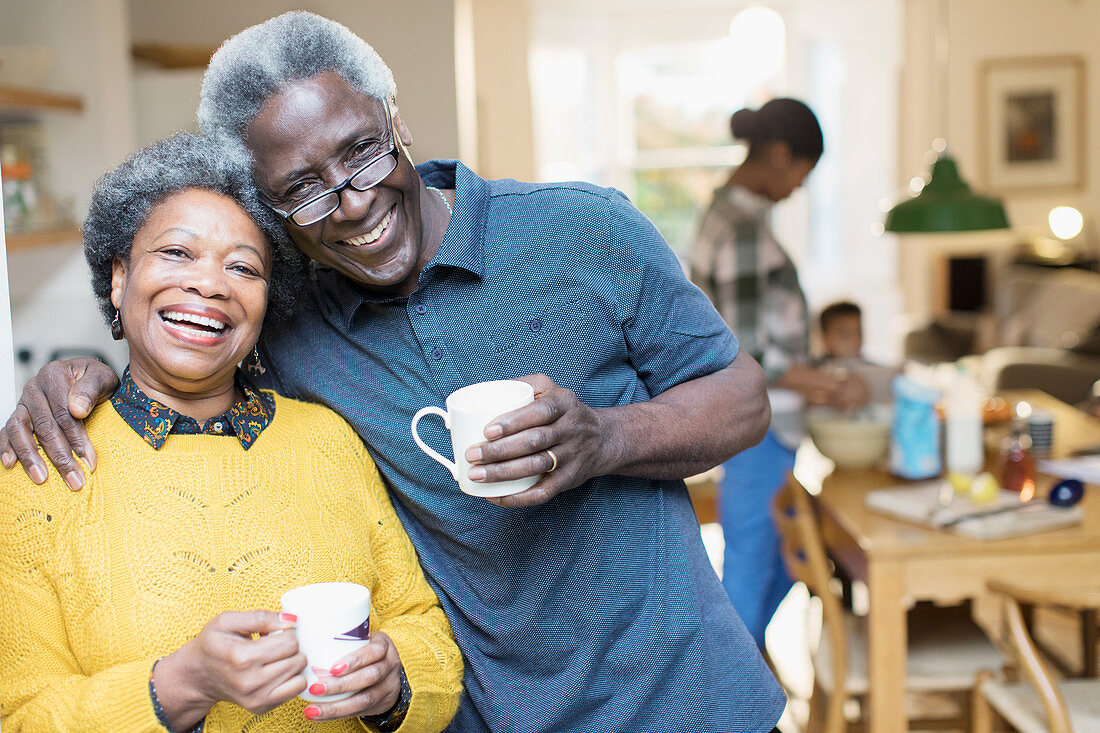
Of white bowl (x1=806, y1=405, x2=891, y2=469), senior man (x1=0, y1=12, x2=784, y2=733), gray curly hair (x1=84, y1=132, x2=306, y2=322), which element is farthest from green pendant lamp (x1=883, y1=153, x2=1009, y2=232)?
gray curly hair (x1=84, y1=132, x2=306, y2=322)

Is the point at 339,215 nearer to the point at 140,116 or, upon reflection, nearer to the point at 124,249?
the point at 124,249

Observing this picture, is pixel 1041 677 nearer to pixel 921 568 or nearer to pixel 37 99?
pixel 921 568

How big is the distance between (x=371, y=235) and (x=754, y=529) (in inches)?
87.9

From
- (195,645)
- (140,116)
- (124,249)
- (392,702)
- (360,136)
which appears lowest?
(392,702)

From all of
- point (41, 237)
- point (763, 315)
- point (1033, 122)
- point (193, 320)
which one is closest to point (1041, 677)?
point (763, 315)

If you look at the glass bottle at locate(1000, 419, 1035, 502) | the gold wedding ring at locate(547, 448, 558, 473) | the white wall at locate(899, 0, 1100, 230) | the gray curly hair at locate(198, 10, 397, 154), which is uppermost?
the white wall at locate(899, 0, 1100, 230)

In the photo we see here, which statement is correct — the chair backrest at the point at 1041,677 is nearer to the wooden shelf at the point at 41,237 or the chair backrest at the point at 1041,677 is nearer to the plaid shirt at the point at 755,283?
the plaid shirt at the point at 755,283

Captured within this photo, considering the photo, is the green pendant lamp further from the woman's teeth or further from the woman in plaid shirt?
the woman's teeth

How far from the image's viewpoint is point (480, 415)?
98cm

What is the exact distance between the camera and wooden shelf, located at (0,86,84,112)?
7.03 ft

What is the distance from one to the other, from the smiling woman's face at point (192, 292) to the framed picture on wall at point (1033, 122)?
7427mm

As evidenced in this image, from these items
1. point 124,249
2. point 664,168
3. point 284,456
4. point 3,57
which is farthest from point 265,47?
point 664,168

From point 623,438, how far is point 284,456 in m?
0.41

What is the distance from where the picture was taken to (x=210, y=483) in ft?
3.78
